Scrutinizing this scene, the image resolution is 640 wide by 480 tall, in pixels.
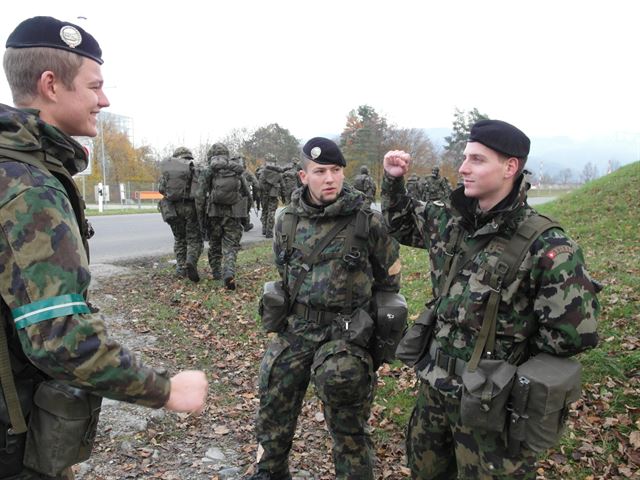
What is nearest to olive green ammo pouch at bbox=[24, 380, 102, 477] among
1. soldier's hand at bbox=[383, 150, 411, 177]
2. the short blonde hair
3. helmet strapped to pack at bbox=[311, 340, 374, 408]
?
the short blonde hair

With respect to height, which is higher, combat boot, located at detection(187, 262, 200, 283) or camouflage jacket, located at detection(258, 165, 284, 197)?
camouflage jacket, located at detection(258, 165, 284, 197)

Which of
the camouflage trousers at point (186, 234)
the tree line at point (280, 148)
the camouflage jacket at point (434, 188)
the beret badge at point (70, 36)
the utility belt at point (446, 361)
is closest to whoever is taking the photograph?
the beret badge at point (70, 36)

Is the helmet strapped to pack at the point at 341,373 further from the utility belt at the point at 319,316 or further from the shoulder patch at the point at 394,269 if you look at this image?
the shoulder patch at the point at 394,269

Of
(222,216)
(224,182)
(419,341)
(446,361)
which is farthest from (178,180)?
(446,361)

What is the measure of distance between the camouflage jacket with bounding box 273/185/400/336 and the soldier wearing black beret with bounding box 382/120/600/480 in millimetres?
617

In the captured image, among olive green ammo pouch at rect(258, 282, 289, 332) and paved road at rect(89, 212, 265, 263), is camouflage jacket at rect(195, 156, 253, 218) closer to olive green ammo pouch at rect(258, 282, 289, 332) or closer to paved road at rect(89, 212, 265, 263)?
paved road at rect(89, 212, 265, 263)

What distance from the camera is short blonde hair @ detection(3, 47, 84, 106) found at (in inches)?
69.2

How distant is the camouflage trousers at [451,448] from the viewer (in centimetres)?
249

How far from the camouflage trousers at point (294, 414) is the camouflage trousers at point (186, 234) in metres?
6.28

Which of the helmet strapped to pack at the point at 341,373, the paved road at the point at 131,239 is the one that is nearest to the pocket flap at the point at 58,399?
the helmet strapped to pack at the point at 341,373

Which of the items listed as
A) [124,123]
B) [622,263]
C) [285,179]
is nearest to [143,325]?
[622,263]

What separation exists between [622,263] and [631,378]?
471cm

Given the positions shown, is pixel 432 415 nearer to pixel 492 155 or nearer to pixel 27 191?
pixel 492 155

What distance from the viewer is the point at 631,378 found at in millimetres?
4734
